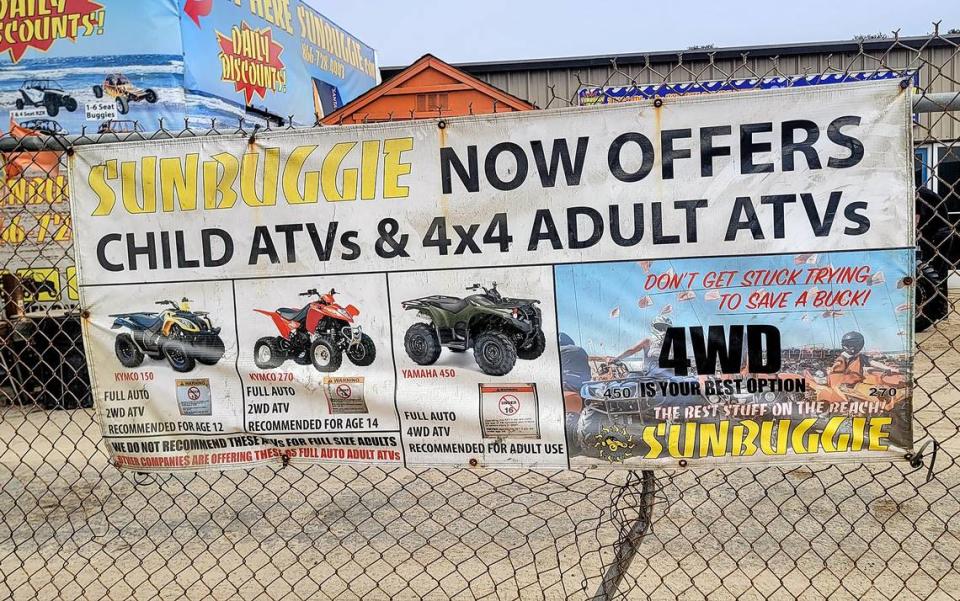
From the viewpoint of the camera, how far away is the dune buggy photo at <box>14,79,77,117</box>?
9180 mm

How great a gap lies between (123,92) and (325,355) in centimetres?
771

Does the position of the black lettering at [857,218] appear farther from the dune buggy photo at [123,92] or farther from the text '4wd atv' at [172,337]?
the dune buggy photo at [123,92]

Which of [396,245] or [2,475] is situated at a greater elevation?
[396,245]

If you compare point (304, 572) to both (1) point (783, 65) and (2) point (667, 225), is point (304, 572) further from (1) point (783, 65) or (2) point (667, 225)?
(1) point (783, 65)

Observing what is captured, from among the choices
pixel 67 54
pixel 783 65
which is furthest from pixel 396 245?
pixel 783 65

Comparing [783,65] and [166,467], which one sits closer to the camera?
[166,467]

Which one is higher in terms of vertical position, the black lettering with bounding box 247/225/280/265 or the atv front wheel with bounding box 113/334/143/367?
the black lettering with bounding box 247/225/280/265

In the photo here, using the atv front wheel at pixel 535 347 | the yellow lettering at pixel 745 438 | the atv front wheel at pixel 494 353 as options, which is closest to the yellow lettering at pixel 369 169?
the atv front wheel at pixel 494 353

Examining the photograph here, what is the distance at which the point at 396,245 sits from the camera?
2543 mm

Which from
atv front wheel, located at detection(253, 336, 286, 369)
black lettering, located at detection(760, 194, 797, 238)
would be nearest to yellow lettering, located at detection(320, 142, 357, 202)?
atv front wheel, located at detection(253, 336, 286, 369)

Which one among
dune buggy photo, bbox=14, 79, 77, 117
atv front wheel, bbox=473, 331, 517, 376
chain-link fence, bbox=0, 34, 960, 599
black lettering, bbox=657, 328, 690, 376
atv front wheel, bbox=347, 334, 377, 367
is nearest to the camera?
black lettering, bbox=657, 328, 690, 376

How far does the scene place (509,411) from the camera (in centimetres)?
253

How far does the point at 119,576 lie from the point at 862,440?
345 centimetres

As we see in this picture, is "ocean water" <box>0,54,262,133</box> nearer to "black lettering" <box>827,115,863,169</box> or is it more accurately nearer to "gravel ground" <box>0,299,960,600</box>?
"gravel ground" <box>0,299,960,600</box>
